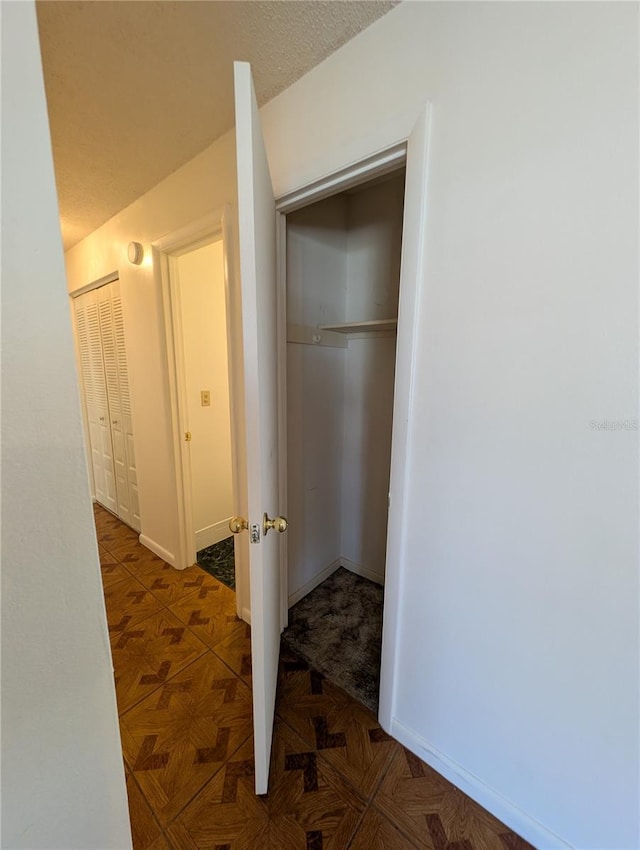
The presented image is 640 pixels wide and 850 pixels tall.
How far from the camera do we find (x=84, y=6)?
916 millimetres

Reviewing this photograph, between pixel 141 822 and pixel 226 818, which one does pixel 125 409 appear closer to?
pixel 141 822

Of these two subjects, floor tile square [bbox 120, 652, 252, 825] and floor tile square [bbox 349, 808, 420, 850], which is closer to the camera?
floor tile square [bbox 349, 808, 420, 850]

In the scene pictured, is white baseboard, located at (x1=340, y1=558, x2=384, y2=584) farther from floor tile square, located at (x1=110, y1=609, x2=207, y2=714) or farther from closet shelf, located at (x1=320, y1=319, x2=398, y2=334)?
closet shelf, located at (x1=320, y1=319, x2=398, y2=334)

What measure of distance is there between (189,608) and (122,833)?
149cm

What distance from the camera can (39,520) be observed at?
412 millimetres

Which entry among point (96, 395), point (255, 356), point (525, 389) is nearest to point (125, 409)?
point (96, 395)

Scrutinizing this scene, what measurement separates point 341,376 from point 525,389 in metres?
1.33

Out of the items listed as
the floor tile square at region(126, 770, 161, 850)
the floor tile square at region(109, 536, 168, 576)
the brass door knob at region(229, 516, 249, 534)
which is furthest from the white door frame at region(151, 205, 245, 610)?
the floor tile square at region(126, 770, 161, 850)

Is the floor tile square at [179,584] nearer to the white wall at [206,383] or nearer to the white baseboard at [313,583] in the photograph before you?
the white wall at [206,383]

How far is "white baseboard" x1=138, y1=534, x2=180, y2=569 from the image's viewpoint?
2352 millimetres

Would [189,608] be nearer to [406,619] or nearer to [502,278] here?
[406,619]

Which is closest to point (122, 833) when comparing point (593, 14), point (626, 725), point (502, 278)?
point (626, 725)

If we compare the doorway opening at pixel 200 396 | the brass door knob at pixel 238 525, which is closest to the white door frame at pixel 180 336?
the doorway opening at pixel 200 396

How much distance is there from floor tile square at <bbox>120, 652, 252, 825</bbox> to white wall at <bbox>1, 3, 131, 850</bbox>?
86 cm
